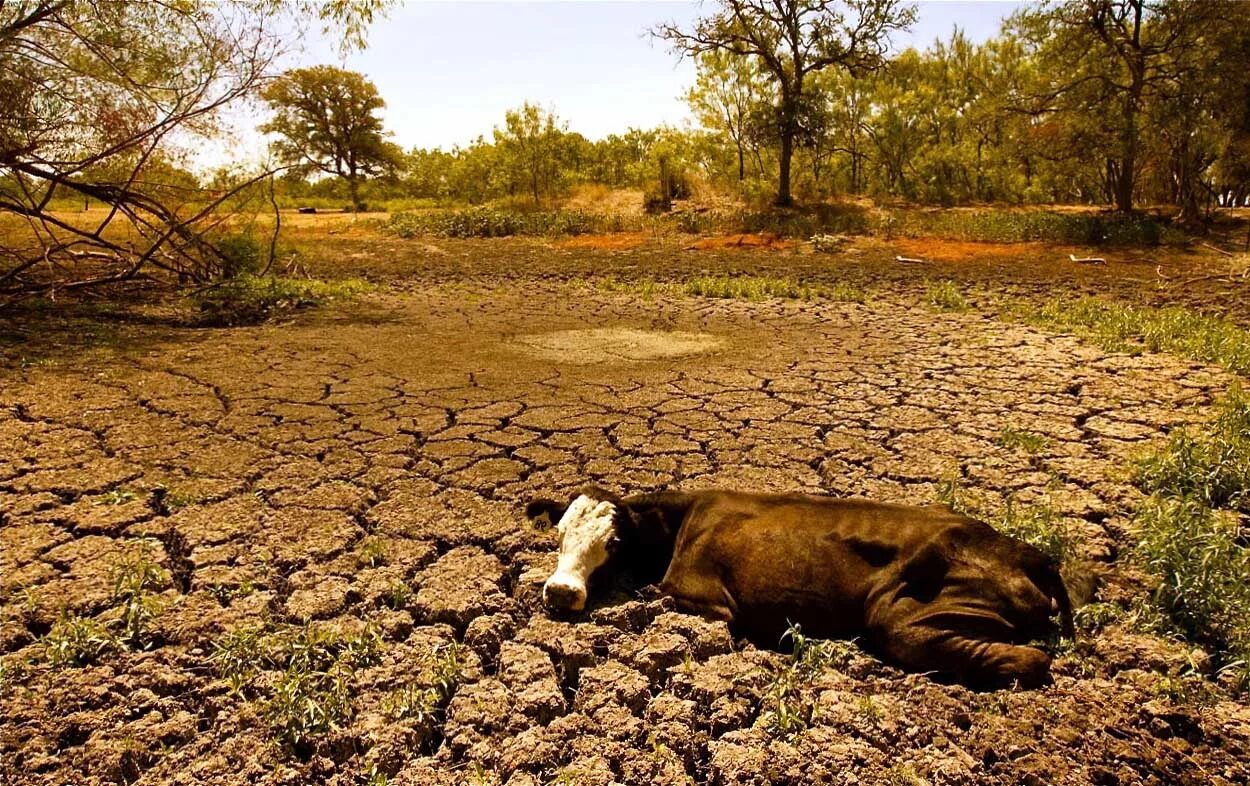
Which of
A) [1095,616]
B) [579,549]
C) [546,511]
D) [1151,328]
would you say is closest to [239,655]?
[579,549]

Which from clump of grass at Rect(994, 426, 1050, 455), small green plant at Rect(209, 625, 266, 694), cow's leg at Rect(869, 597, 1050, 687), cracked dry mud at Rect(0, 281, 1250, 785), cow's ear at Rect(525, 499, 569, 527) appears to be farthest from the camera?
clump of grass at Rect(994, 426, 1050, 455)

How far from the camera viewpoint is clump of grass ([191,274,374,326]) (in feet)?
29.8

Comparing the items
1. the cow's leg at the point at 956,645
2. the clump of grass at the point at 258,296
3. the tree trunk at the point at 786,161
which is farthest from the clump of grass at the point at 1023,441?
the tree trunk at the point at 786,161

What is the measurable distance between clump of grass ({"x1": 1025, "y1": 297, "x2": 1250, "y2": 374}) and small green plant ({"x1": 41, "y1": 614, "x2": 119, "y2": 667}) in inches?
295

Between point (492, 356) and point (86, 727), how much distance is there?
4997 mm

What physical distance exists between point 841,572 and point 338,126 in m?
31.0

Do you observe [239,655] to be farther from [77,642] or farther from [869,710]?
[869,710]

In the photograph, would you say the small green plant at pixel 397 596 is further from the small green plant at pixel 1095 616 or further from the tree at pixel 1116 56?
the tree at pixel 1116 56

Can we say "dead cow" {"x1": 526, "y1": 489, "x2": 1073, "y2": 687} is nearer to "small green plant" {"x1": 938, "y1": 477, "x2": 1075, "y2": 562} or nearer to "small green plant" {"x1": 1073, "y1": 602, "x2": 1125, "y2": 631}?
"small green plant" {"x1": 1073, "y1": 602, "x2": 1125, "y2": 631}

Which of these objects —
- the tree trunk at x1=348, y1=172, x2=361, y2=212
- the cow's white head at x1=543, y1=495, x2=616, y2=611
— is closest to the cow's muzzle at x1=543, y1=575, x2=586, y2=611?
the cow's white head at x1=543, y1=495, x2=616, y2=611

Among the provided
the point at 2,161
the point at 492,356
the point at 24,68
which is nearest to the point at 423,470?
the point at 492,356

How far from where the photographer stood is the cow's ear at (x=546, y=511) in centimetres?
353

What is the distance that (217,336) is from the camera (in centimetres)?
787

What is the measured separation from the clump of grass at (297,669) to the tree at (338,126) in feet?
89.7
